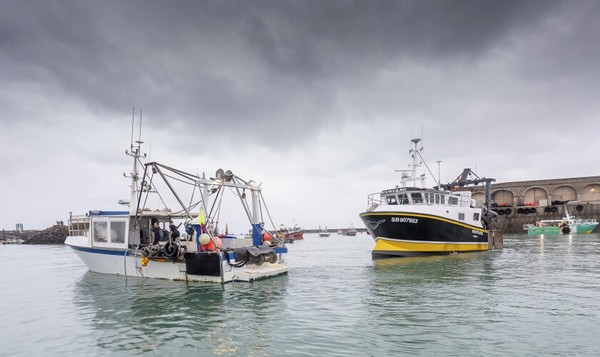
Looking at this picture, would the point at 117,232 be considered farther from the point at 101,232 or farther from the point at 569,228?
the point at 569,228

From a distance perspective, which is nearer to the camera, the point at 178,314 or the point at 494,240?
the point at 178,314

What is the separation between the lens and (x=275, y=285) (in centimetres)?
1697

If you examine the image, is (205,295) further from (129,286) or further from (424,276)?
(424,276)

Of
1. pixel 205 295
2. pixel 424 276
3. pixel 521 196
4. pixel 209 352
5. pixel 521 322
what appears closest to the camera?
pixel 209 352

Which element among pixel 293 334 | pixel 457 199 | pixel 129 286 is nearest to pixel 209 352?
pixel 293 334

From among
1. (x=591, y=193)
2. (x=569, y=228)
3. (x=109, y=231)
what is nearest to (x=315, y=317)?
(x=109, y=231)

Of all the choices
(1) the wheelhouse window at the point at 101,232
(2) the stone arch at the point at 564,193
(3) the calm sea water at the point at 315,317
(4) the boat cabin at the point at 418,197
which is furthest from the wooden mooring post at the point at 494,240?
(2) the stone arch at the point at 564,193

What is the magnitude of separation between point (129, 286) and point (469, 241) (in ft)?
91.6

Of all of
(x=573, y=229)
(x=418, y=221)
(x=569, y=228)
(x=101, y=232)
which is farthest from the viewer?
(x=573, y=229)

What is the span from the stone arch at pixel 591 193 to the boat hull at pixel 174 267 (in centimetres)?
9391

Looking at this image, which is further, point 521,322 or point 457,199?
point 457,199

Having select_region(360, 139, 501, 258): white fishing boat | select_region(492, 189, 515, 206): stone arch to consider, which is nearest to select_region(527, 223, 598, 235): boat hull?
select_region(492, 189, 515, 206): stone arch

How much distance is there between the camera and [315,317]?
11.2 metres

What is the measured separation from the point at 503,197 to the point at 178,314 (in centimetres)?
10137
